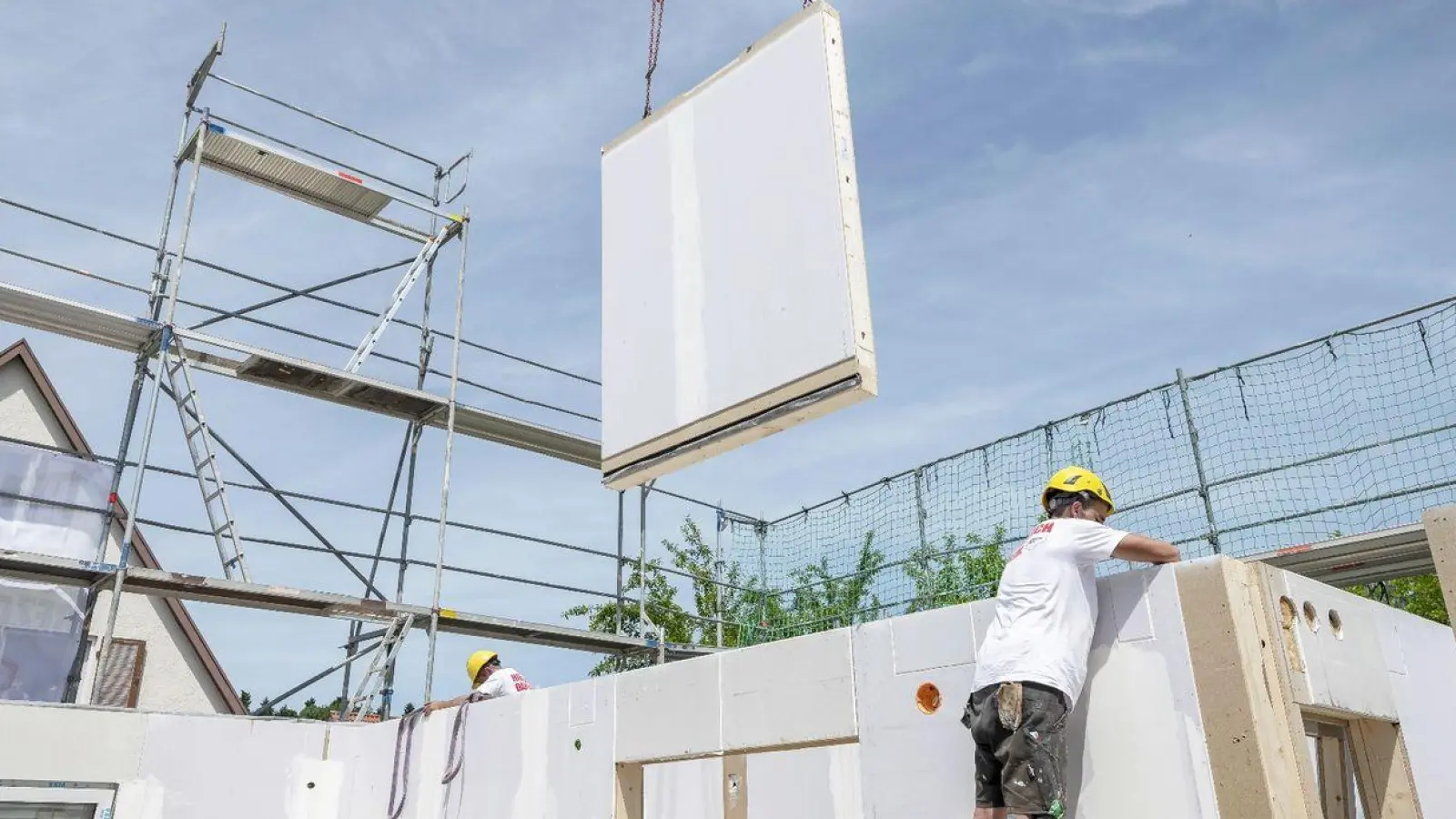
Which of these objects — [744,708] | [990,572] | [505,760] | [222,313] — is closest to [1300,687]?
[744,708]

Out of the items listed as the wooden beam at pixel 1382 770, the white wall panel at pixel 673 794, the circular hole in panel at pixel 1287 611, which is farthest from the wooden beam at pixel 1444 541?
the white wall panel at pixel 673 794

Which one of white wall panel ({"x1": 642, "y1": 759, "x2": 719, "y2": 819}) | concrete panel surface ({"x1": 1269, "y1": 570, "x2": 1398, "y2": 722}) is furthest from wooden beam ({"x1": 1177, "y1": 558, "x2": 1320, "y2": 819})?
white wall panel ({"x1": 642, "y1": 759, "x2": 719, "y2": 819})

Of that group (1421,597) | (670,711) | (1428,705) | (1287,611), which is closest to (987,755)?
(1287,611)

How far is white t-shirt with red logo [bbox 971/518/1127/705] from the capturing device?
14.7 ft

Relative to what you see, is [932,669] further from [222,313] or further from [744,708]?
[222,313]

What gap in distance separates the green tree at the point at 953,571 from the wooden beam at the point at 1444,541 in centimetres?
363

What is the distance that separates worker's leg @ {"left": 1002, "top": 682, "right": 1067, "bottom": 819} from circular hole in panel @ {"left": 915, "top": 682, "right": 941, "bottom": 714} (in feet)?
2.92

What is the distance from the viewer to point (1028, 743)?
434cm

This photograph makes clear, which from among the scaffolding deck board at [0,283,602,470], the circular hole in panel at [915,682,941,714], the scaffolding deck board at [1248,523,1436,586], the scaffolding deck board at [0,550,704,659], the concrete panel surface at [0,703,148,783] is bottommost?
the circular hole in panel at [915,682,941,714]

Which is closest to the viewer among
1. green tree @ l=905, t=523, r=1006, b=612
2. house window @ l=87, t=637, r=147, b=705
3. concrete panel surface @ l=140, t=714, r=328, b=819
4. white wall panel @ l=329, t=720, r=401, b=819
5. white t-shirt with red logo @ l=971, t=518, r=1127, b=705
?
white t-shirt with red logo @ l=971, t=518, r=1127, b=705

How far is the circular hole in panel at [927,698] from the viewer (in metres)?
5.31

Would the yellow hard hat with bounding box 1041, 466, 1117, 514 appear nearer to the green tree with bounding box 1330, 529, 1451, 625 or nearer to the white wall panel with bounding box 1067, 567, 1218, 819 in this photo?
the white wall panel with bounding box 1067, 567, 1218, 819

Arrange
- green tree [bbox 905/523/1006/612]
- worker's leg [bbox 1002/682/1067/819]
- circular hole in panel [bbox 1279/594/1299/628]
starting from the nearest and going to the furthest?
worker's leg [bbox 1002/682/1067/819] < circular hole in panel [bbox 1279/594/1299/628] < green tree [bbox 905/523/1006/612]

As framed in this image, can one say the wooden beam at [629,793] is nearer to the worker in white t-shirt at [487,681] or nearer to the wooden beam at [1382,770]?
the worker in white t-shirt at [487,681]
